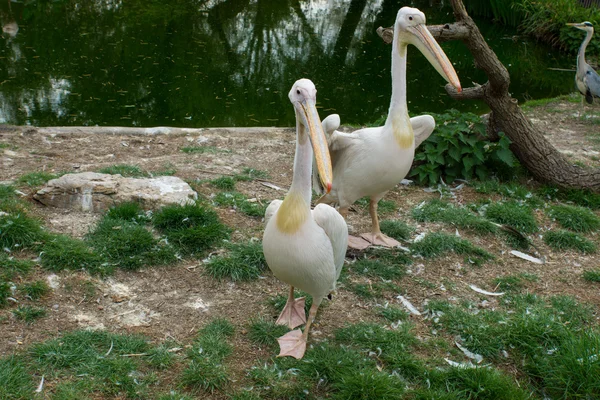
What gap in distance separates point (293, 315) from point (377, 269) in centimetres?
90

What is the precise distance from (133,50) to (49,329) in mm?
8396

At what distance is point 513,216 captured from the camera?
4.90 metres

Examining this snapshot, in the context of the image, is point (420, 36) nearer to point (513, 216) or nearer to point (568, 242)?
point (513, 216)

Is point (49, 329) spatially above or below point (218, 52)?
below

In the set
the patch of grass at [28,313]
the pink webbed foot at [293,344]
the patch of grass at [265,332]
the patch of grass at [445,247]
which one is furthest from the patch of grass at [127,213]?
the patch of grass at [445,247]

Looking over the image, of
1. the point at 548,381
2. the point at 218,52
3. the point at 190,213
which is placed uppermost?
the point at 218,52

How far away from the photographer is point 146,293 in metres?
3.65

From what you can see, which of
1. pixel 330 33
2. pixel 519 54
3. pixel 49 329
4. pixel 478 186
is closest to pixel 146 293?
pixel 49 329

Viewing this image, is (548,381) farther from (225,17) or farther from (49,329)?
(225,17)

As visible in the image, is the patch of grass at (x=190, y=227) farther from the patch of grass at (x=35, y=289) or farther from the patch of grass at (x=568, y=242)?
the patch of grass at (x=568, y=242)

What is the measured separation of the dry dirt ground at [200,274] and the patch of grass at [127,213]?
16 cm

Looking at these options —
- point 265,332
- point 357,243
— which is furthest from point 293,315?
point 357,243

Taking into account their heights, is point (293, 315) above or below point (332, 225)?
below

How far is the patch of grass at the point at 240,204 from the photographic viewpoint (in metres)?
4.68
